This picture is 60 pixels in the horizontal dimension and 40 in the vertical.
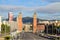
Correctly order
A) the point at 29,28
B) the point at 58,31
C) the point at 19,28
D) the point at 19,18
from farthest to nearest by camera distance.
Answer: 1. the point at 29,28
2. the point at 19,18
3. the point at 19,28
4. the point at 58,31

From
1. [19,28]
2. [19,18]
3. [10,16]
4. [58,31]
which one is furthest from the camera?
[19,18]

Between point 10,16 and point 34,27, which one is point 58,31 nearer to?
point 10,16

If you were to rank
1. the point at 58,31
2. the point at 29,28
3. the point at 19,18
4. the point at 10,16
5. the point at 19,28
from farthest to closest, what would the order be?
1. the point at 29,28
2. the point at 19,18
3. the point at 19,28
4. the point at 10,16
5. the point at 58,31

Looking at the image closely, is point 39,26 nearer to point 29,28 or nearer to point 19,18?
point 19,18

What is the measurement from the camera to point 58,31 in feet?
322

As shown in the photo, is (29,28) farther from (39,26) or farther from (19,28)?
(19,28)

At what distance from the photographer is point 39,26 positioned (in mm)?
161375

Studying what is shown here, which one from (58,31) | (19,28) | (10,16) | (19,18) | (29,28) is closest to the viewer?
(58,31)

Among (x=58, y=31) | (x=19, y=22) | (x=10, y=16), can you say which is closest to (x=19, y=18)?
(x=19, y=22)

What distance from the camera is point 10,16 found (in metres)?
129

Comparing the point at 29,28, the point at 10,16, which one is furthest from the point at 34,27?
the point at 29,28

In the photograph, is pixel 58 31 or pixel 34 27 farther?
pixel 34 27

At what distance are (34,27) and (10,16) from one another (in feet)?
79.4

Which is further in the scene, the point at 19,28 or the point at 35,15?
the point at 35,15
